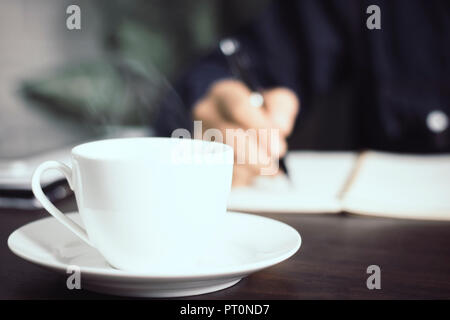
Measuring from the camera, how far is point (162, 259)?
0.87 ft

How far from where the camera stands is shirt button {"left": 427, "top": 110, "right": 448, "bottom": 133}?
857 mm

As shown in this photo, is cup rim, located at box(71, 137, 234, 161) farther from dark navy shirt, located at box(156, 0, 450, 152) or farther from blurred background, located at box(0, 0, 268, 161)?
blurred background, located at box(0, 0, 268, 161)

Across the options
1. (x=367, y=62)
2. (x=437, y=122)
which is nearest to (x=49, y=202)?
(x=437, y=122)

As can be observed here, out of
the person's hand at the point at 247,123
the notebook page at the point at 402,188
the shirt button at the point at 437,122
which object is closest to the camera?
the notebook page at the point at 402,188

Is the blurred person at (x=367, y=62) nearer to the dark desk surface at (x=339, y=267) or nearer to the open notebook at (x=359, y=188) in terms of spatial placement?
the open notebook at (x=359, y=188)

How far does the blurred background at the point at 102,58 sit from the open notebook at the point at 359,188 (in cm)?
57

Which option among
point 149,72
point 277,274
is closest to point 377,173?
point 277,274

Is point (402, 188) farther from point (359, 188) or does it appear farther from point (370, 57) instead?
point (370, 57)

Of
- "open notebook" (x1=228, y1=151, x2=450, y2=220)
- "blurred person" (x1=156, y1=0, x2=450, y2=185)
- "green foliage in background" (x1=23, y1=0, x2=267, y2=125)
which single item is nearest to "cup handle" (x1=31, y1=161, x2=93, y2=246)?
"open notebook" (x1=228, y1=151, x2=450, y2=220)

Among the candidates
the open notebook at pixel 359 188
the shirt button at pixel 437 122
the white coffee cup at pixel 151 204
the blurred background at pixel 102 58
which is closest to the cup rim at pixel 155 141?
the white coffee cup at pixel 151 204

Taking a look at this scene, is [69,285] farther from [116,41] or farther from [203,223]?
[116,41]

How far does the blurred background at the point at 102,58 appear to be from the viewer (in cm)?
106

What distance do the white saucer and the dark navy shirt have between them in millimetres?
594

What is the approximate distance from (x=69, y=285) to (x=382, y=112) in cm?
78
